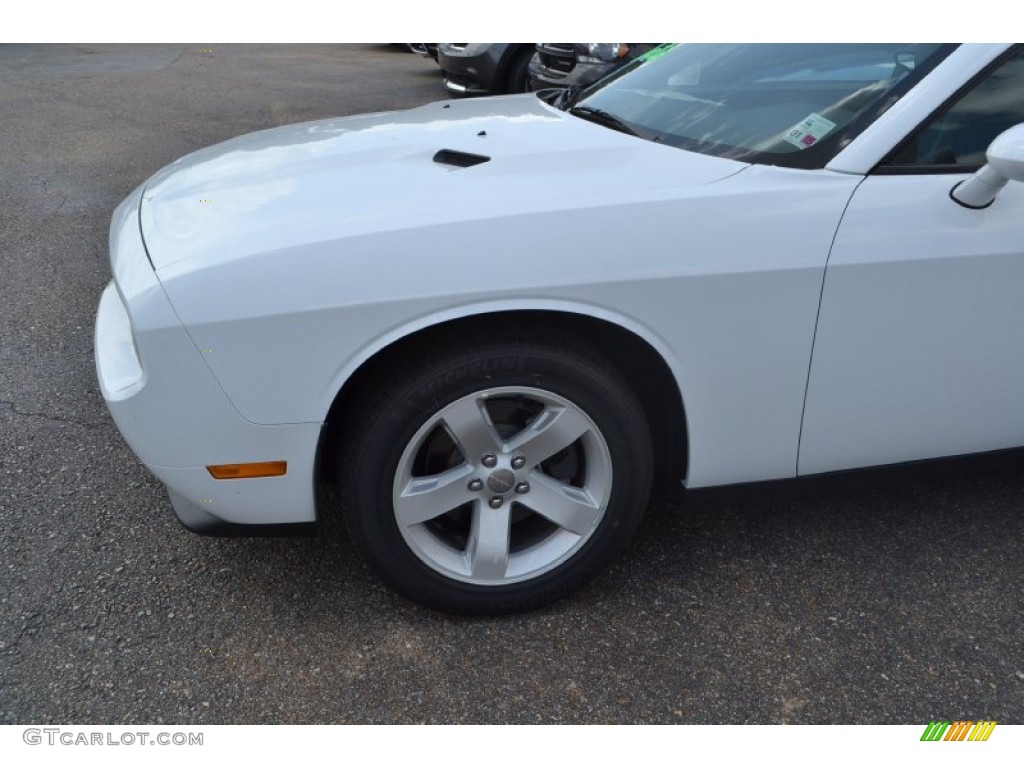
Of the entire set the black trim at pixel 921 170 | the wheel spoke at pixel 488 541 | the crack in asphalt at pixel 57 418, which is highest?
the black trim at pixel 921 170

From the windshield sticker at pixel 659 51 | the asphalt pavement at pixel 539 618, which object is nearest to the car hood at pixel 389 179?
the windshield sticker at pixel 659 51

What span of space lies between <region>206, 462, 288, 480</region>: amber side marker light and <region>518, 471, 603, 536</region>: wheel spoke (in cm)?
59

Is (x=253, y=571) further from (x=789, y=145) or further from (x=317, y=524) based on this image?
(x=789, y=145)

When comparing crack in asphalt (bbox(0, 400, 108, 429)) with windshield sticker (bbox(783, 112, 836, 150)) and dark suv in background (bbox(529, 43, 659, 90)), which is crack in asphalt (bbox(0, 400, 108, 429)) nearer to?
windshield sticker (bbox(783, 112, 836, 150))

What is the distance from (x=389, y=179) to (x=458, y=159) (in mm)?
216

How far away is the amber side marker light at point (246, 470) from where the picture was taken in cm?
198

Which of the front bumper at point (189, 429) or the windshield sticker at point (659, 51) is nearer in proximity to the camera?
the front bumper at point (189, 429)

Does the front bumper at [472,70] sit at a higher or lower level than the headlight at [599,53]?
lower

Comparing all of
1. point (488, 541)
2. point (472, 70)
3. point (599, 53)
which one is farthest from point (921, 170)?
point (472, 70)

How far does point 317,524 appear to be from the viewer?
210 centimetres

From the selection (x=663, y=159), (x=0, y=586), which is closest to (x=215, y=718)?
(x=0, y=586)

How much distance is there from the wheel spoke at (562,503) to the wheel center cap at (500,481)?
0.17ft
